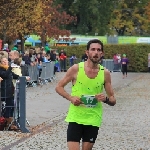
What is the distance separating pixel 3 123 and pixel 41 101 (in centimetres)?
832

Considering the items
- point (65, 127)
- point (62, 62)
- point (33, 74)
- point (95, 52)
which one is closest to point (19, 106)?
point (65, 127)

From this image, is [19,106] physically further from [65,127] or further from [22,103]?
[65,127]

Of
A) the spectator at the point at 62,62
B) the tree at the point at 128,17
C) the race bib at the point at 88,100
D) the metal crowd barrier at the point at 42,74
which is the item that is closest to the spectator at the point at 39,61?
the metal crowd barrier at the point at 42,74

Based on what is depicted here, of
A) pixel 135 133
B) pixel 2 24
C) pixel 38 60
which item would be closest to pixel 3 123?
pixel 135 133

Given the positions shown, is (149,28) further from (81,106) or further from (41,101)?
(81,106)

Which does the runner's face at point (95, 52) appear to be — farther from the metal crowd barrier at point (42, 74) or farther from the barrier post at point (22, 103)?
the metal crowd barrier at point (42, 74)

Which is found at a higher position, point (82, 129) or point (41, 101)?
point (82, 129)

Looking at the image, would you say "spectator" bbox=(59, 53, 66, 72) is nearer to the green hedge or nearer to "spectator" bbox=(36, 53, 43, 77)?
the green hedge

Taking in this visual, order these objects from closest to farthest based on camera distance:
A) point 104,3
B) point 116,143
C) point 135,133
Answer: point 116,143
point 135,133
point 104,3

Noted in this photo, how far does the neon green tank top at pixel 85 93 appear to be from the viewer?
709 centimetres

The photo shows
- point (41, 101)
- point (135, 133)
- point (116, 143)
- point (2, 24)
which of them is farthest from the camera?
point (2, 24)

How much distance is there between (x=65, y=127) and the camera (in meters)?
14.5

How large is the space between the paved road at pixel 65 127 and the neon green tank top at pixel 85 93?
4.05 metres

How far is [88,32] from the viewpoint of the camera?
253ft
